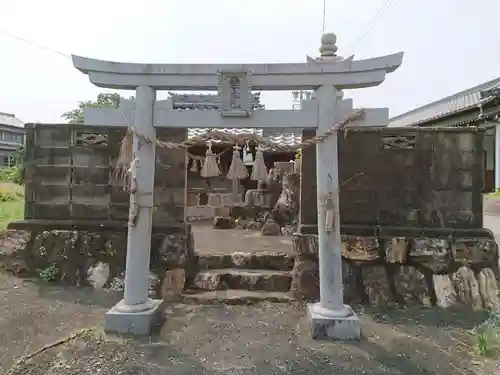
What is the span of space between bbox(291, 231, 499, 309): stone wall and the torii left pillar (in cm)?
211

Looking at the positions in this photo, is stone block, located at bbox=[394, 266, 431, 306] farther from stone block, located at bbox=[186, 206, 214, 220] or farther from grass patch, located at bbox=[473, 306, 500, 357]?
stone block, located at bbox=[186, 206, 214, 220]

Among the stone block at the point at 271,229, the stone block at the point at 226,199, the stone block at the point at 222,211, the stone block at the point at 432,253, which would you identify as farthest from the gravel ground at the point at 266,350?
the stone block at the point at 226,199

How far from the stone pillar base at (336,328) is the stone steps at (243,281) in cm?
144

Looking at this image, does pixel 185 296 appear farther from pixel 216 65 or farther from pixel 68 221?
pixel 216 65

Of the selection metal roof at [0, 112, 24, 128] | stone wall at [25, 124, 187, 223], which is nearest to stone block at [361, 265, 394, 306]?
stone wall at [25, 124, 187, 223]

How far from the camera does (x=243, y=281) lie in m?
5.30

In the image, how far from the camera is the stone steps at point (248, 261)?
5.68 m

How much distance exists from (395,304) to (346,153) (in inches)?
85.7

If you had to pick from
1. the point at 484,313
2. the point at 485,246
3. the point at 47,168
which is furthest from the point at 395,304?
the point at 47,168

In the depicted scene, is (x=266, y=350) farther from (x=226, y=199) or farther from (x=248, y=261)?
(x=226, y=199)

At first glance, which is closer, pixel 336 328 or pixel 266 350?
pixel 266 350

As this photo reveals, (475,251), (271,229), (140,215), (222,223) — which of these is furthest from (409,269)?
(222,223)

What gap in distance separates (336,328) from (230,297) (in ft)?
5.45

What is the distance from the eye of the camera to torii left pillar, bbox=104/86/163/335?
3.99 meters
